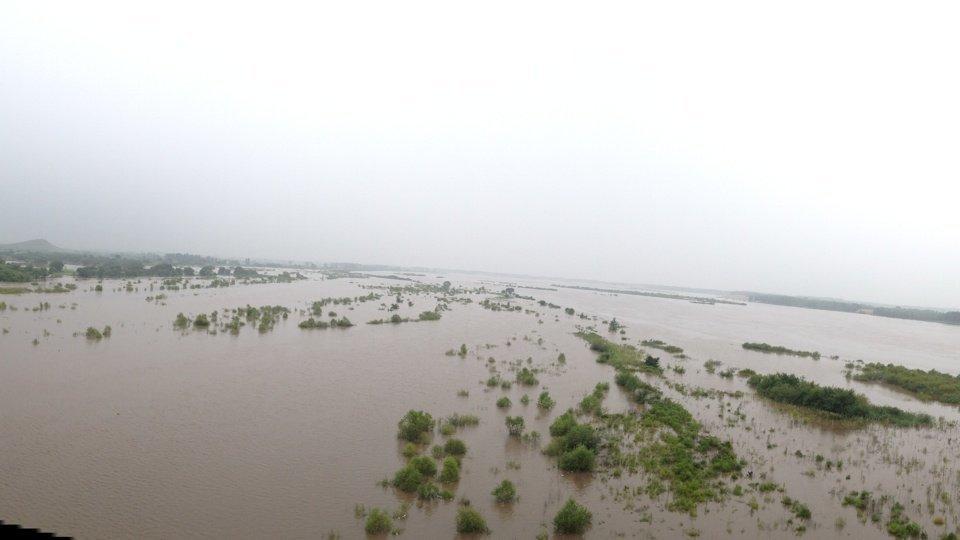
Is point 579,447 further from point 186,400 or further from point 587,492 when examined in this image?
point 186,400

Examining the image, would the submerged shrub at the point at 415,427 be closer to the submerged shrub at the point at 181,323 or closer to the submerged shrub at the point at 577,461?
the submerged shrub at the point at 577,461

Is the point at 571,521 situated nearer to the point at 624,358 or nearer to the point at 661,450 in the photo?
the point at 661,450

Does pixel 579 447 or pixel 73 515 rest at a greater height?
pixel 579 447

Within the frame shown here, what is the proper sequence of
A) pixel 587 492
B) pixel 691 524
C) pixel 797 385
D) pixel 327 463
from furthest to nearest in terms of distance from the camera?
1. pixel 797 385
2. pixel 327 463
3. pixel 587 492
4. pixel 691 524

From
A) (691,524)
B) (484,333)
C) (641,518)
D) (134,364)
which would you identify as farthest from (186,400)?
(484,333)

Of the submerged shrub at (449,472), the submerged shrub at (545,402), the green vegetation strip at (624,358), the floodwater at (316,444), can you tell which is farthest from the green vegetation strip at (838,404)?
the submerged shrub at (449,472)

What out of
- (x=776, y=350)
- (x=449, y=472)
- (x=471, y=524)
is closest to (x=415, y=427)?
(x=449, y=472)
